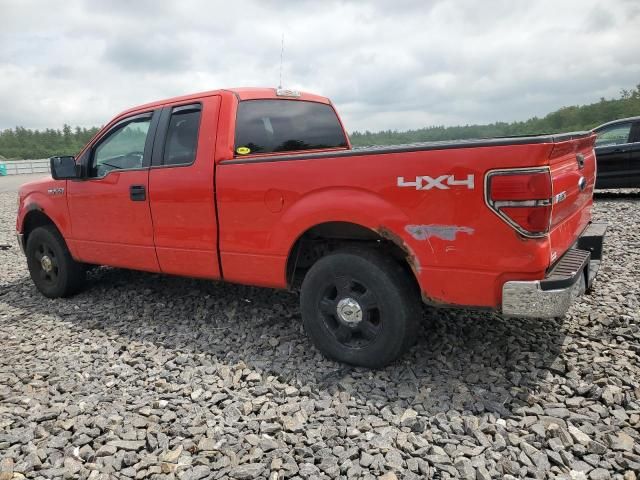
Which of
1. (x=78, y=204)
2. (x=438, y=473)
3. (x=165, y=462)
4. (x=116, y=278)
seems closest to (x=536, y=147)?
(x=438, y=473)

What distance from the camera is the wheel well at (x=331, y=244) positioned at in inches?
123

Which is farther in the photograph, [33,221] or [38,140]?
[38,140]

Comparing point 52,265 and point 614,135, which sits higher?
point 614,135

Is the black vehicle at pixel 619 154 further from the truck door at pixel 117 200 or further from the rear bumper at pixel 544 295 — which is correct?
the truck door at pixel 117 200

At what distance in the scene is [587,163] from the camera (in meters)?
3.48

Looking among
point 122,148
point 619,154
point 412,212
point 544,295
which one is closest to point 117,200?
point 122,148

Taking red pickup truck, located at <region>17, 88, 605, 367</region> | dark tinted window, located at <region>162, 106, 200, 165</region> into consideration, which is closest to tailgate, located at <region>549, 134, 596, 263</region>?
red pickup truck, located at <region>17, 88, 605, 367</region>

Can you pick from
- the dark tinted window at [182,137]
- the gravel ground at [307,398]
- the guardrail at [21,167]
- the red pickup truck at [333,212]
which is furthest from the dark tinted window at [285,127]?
the guardrail at [21,167]

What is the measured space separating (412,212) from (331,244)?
34.2 inches

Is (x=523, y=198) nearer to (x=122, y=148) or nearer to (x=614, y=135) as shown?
(x=122, y=148)

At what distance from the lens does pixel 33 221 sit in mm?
5465

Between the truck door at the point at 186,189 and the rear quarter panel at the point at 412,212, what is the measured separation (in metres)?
0.31

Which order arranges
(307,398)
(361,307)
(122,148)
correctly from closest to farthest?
(307,398) < (361,307) < (122,148)

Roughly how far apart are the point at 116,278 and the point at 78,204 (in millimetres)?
1246
